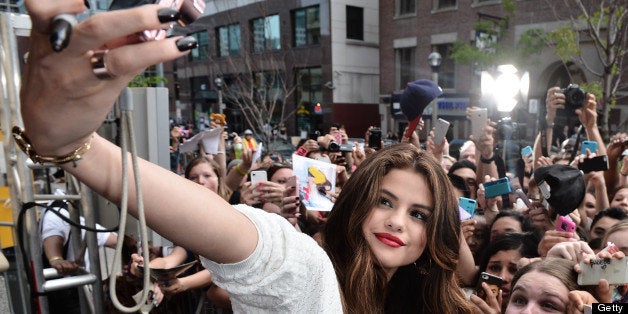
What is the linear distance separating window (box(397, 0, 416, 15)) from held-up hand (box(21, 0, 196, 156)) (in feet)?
76.9

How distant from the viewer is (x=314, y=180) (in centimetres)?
358

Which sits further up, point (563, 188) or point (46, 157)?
point (46, 157)

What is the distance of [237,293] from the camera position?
37.9 inches

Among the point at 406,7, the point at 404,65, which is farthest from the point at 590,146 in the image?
the point at 406,7

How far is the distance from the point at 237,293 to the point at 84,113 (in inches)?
20.0

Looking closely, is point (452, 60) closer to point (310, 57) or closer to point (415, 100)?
point (310, 57)

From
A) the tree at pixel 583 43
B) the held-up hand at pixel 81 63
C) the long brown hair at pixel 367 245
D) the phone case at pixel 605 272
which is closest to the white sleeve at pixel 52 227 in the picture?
the long brown hair at pixel 367 245

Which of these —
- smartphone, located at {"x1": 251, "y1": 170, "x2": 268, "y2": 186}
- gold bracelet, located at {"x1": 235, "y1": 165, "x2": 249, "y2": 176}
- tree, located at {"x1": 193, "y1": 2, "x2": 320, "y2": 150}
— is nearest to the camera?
smartphone, located at {"x1": 251, "y1": 170, "x2": 268, "y2": 186}

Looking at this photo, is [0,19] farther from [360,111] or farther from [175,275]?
[360,111]

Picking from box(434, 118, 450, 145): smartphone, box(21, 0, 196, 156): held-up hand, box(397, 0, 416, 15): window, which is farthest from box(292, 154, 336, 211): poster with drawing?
box(397, 0, 416, 15): window

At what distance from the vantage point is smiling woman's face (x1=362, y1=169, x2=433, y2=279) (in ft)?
5.69

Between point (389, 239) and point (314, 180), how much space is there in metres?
1.87

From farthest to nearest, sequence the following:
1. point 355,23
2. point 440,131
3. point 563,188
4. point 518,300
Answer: point 355,23 < point 440,131 < point 563,188 < point 518,300

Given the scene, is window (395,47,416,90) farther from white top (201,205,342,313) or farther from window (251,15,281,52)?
white top (201,205,342,313)
